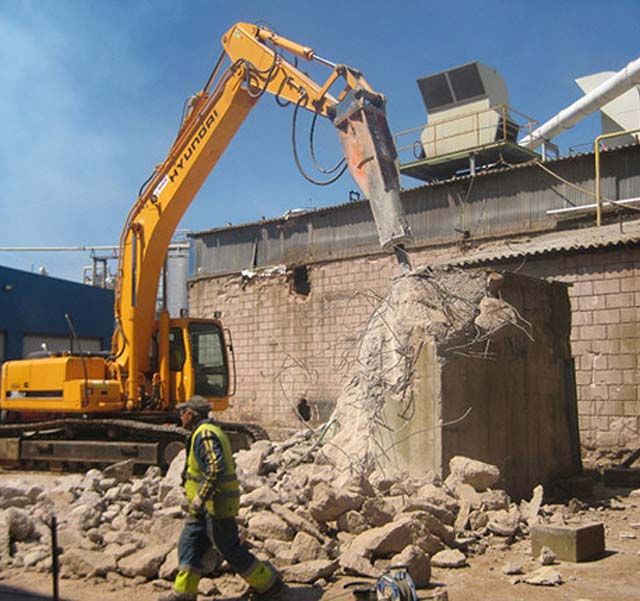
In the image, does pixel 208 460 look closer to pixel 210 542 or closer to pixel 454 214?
pixel 210 542

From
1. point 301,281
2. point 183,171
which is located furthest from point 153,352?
point 301,281

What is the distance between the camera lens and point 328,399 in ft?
58.2

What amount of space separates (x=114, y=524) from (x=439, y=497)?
2.98 m

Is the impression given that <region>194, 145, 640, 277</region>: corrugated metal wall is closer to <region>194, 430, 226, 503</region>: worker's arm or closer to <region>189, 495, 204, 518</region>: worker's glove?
<region>194, 430, 226, 503</region>: worker's arm

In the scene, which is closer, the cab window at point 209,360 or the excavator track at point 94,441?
the excavator track at point 94,441

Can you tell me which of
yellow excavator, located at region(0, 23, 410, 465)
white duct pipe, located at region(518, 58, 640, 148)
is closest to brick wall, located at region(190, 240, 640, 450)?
yellow excavator, located at region(0, 23, 410, 465)

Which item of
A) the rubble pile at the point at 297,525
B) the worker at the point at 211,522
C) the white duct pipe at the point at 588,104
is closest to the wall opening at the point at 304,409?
the white duct pipe at the point at 588,104

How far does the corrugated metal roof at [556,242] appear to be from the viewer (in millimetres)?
12172

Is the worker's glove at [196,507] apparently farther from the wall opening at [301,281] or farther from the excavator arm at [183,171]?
the wall opening at [301,281]

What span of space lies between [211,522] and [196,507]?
149mm

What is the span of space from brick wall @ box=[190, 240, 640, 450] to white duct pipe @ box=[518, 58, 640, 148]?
7.70 m

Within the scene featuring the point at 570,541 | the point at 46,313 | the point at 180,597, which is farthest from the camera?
the point at 46,313

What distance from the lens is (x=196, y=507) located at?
17.2 feet

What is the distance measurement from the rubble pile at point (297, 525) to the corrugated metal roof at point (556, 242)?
6.03 m
